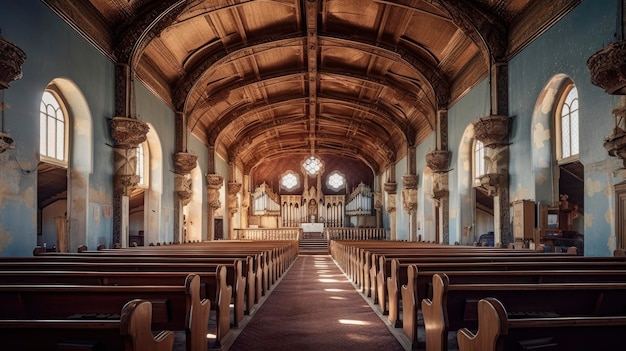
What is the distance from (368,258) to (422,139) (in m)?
14.3

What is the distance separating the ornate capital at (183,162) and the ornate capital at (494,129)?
1003 centimetres

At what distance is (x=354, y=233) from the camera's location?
3100 centimetres

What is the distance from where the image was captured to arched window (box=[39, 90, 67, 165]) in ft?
34.3

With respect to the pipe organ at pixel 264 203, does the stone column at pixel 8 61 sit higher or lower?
higher

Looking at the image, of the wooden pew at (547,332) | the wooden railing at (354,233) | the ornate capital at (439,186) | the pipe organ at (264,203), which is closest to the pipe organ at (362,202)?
the wooden railing at (354,233)

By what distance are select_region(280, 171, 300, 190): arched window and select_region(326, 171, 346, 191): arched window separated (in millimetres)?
2469

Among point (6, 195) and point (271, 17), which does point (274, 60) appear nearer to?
point (271, 17)

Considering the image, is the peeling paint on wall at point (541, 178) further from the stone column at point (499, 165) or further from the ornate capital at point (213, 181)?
the ornate capital at point (213, 181)

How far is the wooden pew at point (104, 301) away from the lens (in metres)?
3.87

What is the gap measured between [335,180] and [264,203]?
5896 mm

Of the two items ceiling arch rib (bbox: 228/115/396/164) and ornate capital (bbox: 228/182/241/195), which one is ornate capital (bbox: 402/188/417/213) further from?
ornate capital (bbox: 228/182/241/195)

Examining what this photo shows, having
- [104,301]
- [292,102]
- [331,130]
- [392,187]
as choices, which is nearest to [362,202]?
[331,130]

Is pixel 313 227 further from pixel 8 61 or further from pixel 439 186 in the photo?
pixel 8 61

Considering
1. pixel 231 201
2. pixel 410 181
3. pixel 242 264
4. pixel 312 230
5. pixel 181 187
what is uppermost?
pixel 410 181
